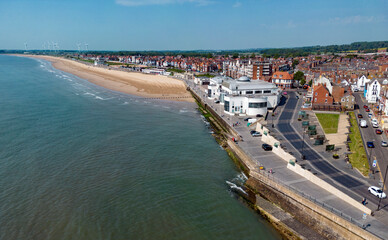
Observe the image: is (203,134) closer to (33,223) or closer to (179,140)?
(179,140)

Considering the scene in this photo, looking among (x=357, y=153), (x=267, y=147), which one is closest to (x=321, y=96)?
(x=357, y=153)

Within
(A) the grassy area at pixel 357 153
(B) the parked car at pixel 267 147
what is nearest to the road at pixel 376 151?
(A) the grassy area at pixel 357 153

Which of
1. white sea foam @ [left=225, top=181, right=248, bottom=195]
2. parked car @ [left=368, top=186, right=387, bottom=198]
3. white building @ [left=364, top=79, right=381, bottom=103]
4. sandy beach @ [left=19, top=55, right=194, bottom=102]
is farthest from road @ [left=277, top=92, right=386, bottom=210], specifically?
sandy beach @ [left=19, top=55, right=194, bottom=102]

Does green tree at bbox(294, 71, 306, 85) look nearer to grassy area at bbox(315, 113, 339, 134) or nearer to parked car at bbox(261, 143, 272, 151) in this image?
grassy area at bbox(315, 113, 339, 134)

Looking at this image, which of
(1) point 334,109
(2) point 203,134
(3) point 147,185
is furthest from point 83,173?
(1) point 334,109

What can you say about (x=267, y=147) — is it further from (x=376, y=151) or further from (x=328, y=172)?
(x=376, y=151)

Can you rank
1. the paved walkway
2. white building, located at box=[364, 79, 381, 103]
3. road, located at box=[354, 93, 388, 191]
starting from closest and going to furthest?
road, located at box=[354, 93, 388, 191]
the paved walkway
white building, located at box=[364, 79, 381, 103]
